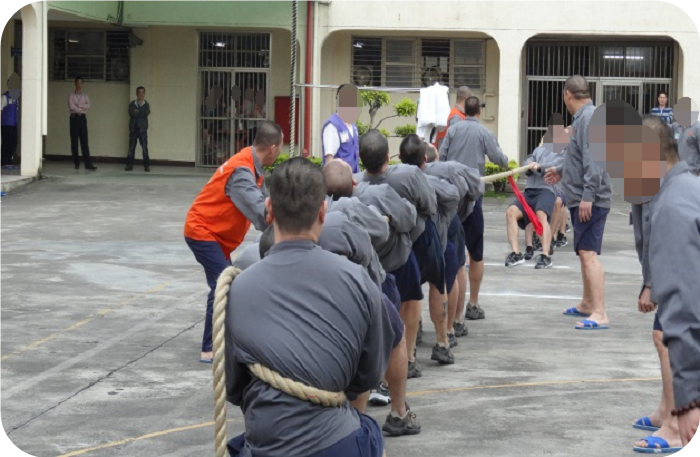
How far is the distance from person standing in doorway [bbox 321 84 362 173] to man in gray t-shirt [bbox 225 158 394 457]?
8672 mm

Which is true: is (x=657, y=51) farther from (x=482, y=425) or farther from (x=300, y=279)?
(x=300, y=279)

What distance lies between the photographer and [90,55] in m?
29.3

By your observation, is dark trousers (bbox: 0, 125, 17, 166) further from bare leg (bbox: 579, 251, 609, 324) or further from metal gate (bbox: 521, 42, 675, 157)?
bare leg (bbox: 579, 251, 609, 324)

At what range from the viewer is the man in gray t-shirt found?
4082 millimetres

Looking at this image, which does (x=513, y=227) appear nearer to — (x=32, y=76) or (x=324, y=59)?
(x=32, y=76)

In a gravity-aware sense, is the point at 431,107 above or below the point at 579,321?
above

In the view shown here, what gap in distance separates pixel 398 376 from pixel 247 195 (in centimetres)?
208

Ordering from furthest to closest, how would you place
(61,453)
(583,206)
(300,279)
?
(583,206) → (61,453) → (300,279)

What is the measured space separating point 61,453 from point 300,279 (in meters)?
3.11

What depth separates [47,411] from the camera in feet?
25.0

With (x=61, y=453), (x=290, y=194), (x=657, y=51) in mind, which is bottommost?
(x=61, y=453)

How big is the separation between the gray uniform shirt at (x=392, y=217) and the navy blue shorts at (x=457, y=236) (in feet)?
6.69

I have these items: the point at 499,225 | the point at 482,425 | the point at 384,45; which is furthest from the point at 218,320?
the point at 384,45

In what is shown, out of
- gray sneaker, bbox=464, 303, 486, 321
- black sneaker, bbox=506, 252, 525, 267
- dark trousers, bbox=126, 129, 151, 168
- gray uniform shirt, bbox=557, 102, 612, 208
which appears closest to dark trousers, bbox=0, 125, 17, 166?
dark trousers, bbox=126, 129, 151, 168
